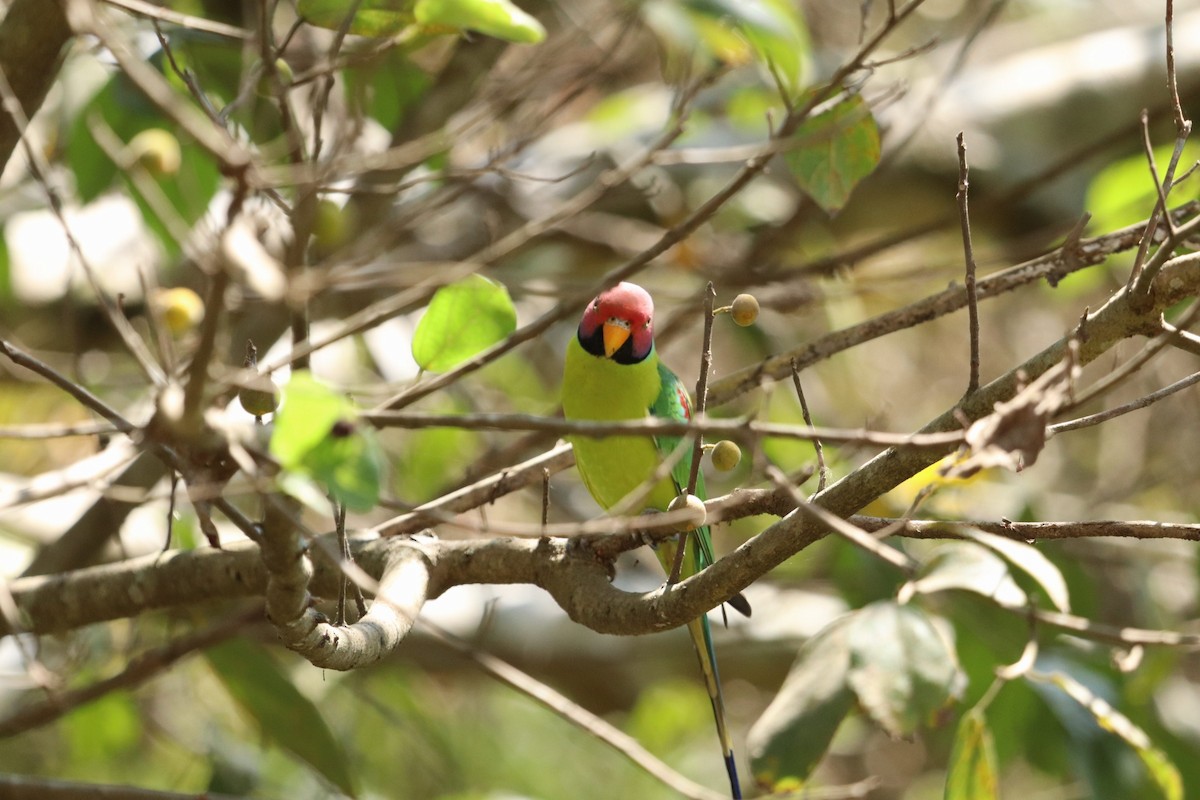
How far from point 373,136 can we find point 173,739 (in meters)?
1.79

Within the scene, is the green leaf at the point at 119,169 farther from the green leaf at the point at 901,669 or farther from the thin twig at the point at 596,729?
the green leaf at the point at 901,669

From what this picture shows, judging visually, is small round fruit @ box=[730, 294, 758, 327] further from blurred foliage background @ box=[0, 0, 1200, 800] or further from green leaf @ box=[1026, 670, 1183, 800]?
green leaf @ box=[1026, 670, 1183, 800]

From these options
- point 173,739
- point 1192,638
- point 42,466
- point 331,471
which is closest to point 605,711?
point 173,739

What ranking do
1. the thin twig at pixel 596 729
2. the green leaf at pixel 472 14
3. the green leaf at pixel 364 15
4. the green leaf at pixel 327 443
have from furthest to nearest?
1. the thin twig at pixel 596 729
2. the green leaf at pixel 364 15
3. the green leaf at pixel 472 14
4. the green leaf at pixel 327 443

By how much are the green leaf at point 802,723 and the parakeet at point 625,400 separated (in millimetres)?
275

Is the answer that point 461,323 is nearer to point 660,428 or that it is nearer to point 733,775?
point 660,428

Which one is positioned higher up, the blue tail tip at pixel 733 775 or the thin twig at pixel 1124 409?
the thin twig at pixel 1124 409

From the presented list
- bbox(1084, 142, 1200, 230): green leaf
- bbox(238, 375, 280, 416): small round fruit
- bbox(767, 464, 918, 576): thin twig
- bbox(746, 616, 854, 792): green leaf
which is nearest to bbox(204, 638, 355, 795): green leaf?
bbox(746, 616, 854, 792): green leaf

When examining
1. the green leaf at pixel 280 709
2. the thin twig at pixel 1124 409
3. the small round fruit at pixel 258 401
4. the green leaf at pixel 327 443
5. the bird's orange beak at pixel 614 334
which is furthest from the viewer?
the bird's orange beak at pixel 614 334

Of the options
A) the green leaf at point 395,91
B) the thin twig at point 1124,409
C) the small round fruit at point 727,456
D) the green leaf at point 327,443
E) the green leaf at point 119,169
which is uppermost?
the green leaf at point 395,91

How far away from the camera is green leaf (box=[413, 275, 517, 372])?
4.40 ft

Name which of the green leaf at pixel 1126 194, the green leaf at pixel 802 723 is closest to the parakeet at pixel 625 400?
the green leaf at pixel 802 723

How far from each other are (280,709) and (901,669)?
1091 millimetres

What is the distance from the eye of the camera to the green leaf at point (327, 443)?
840mm
